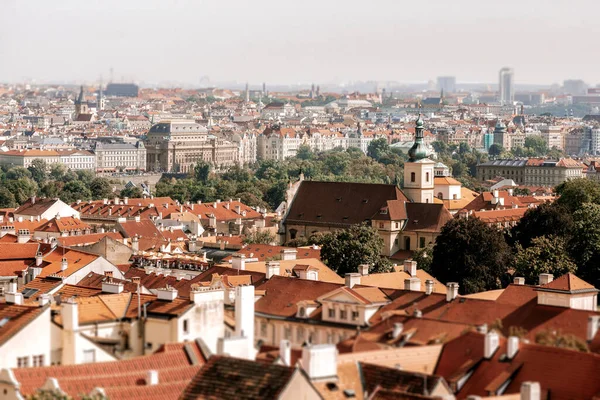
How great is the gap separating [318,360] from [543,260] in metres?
37.3

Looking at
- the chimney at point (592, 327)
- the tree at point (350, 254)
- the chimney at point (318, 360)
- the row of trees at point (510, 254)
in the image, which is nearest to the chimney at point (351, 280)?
the row of trees at point (510, 254)

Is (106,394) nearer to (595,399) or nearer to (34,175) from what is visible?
(595,399)

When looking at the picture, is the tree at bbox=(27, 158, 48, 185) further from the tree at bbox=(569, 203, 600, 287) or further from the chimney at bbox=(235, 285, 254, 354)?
the chimney at bbox=(235, 285, 254, 354)

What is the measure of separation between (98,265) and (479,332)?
28167 mm

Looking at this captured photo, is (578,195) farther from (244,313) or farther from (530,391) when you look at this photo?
(530,391)

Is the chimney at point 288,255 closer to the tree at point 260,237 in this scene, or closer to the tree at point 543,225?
the tree at point 543,225

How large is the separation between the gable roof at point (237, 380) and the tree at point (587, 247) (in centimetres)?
3909

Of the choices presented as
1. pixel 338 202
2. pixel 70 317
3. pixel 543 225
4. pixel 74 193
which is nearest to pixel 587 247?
pixel 543 225

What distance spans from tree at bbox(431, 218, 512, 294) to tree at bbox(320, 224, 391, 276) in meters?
2.28

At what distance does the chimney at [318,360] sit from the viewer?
75.0 ft

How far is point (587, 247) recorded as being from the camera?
62.5 m

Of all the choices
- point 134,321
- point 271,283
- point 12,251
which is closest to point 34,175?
point 12,251

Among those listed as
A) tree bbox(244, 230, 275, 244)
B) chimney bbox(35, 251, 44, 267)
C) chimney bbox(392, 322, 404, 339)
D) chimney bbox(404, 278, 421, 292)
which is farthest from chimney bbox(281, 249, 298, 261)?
chimney bbox(392, 322, 404, 339)

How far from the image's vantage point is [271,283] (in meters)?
44.0
